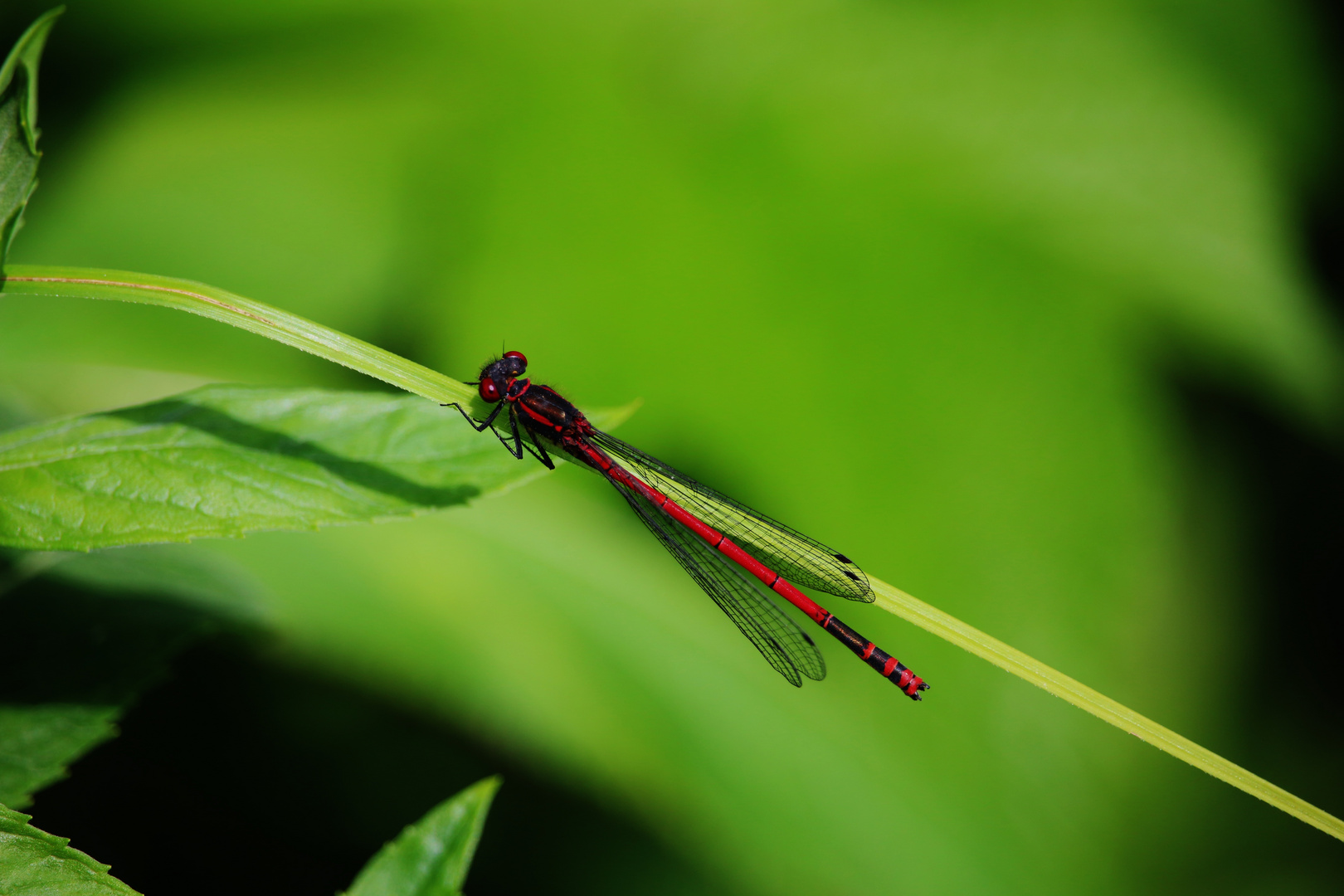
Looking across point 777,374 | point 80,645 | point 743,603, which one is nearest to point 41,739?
point 80,645

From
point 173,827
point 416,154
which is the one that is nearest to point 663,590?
point 173,827

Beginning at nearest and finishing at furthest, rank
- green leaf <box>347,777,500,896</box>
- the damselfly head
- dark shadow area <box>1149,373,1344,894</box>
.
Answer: green leaf <box>347,777,500,896</box>
the damselfly head
dark shadow area <box>1149,373,1344,894</box>

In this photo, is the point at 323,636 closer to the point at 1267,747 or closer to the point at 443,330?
the point at 443,330

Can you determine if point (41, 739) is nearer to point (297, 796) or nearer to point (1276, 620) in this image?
point (297, 796)

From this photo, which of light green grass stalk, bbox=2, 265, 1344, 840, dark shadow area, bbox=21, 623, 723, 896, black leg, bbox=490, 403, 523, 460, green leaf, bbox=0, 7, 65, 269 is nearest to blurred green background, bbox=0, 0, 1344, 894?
dark shadow area, bbox=21, 623, 723, 896

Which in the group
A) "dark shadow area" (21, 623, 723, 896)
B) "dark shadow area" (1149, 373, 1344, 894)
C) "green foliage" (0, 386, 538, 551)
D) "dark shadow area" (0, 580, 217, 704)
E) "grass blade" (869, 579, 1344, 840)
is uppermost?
"dark shadow area" (1149, 373, 1344, 894)

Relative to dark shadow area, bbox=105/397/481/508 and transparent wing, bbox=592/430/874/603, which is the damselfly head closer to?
transparent wing, bbox=592/430/874/603
